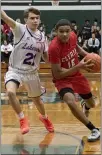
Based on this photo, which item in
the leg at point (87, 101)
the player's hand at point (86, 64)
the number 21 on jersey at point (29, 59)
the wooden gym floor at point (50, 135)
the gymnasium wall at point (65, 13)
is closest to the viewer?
the wooden gym floor at point (50, 135)

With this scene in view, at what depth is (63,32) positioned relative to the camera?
5.30 metres

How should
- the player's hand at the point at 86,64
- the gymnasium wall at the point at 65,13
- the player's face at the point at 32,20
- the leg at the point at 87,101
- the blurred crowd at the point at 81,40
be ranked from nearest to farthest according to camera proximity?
the player's hand at the point at 86,64
the player's face at the point at 32,20
the leg at the point at 87,101
the blurred crowd at the point at 81,40
the gymnasium wall at the point at 65,13

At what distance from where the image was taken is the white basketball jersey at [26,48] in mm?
5703

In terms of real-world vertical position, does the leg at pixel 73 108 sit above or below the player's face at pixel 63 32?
below

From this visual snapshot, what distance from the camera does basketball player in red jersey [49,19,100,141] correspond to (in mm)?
5274

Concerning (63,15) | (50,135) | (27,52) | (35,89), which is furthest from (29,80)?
(63,15)

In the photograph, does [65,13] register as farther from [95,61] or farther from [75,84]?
[95,61]

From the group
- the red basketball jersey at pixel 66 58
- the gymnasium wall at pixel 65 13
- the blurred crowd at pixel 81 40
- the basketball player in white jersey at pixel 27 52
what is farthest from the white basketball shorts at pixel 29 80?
the gymnasium wall at pixel 65 13

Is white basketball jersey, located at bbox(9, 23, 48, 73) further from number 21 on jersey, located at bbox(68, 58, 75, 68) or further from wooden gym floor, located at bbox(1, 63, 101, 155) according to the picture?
wooden gym floor, located at bbox(1, 63, 101, 155)

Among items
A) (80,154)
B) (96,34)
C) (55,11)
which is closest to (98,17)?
(55,11)

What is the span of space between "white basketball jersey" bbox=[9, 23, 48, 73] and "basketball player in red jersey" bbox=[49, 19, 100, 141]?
0.34 meters

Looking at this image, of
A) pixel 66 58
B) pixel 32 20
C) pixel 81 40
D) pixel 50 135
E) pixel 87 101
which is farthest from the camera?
pixel 81 40

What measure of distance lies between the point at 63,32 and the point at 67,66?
1.62 ft

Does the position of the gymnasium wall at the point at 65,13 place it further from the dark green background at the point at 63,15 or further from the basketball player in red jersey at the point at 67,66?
the basketball player in red jersey at the point at 67,66
